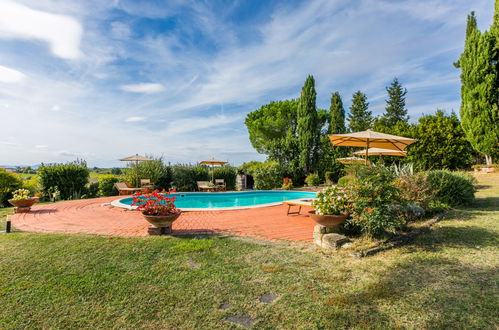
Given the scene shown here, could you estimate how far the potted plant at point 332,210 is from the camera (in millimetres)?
4601

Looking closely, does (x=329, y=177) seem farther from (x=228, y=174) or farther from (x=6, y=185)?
(x=6, y=185)

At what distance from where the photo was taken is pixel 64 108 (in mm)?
10117

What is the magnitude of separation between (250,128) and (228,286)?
30.7 meters

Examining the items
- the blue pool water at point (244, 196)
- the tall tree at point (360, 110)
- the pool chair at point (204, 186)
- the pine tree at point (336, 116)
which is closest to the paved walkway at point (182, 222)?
the blue pool water at point (244, 196)

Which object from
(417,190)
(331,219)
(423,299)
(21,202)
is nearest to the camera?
(423,299)

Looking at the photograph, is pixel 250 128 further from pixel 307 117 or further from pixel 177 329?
pixel 177 329

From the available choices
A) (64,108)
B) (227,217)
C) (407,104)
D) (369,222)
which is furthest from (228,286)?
(407,104)

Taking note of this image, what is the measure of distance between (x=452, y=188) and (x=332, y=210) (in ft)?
18.7

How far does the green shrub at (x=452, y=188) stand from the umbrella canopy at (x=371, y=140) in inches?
50.6

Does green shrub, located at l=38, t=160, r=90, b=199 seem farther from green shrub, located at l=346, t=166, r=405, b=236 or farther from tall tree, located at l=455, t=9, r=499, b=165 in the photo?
tall tree, located at l=455, t=9, r=499, b=165

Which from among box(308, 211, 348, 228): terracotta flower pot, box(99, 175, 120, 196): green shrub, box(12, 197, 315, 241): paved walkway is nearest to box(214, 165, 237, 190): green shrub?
box(99, 175, 120, 196): green shrub

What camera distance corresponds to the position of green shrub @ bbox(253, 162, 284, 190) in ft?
57.4

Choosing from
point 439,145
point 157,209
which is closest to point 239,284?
point 157,209

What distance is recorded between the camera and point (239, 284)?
298 centimetres
